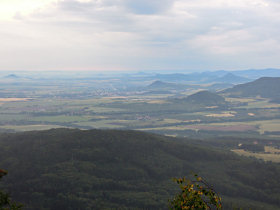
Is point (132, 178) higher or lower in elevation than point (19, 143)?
lower

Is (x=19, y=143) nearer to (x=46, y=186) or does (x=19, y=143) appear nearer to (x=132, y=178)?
(x=46, y=186)

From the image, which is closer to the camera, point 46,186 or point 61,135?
point 46,186

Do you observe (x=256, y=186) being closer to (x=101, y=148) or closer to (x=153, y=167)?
(x=153, y=167)

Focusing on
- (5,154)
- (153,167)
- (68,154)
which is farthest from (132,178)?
(5,154)

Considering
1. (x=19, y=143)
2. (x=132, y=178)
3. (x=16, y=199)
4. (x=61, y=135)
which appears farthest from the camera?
(x=61, y=135)

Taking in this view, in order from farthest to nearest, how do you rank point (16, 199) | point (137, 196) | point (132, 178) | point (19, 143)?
point (19, 143) < point (132, 178) < point (137, 196) < point (16, 199)

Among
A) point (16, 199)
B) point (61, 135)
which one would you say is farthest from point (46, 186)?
point (61, 135)
